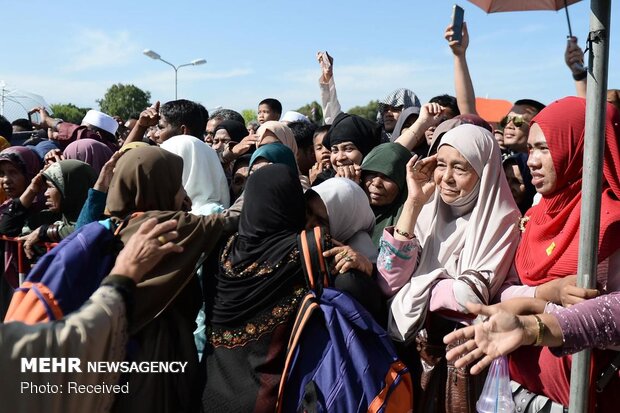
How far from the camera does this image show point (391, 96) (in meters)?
5.79

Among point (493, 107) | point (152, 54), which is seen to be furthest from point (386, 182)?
point (152, 54)

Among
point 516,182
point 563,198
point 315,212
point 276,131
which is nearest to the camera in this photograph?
point 563,198

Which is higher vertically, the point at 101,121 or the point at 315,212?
the point at 101,121

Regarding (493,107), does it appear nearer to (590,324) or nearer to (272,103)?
(272,103)

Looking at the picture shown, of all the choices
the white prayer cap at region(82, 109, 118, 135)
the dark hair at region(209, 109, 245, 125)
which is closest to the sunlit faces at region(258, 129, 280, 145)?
the dark hair at region(209, 109, 245, 125)

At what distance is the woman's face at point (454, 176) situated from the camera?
2.92 m

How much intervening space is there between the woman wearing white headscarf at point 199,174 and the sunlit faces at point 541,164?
84.8 inches

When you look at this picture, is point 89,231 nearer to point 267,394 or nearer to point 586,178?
point 267,394

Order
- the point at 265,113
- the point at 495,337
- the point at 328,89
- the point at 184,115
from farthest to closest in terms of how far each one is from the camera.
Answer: the point at 265,113 < the point at 328,89 < the point at 184,115 < the point at 495,337

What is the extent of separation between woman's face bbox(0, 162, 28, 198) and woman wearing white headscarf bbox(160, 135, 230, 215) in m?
1.66

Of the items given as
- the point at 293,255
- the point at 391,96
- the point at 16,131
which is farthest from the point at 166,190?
the point at 16,131

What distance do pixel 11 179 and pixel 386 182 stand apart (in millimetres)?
3283

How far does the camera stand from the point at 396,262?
2.81 metres

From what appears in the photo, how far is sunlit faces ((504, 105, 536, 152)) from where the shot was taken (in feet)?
14.8
